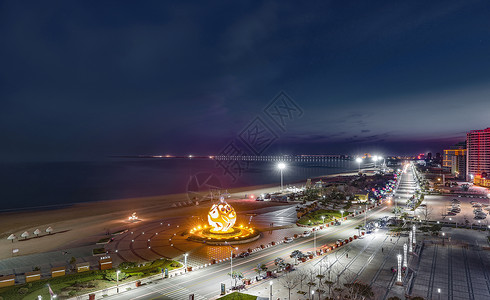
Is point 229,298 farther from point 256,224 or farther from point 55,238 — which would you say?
point 55,238

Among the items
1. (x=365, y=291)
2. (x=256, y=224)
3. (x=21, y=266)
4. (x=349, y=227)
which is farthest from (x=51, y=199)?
(x=365, y=291)

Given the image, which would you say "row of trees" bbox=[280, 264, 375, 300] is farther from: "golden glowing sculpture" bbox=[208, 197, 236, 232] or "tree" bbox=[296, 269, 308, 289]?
"golden glowing sculpture" bbox=[208, 197, 236, 232]

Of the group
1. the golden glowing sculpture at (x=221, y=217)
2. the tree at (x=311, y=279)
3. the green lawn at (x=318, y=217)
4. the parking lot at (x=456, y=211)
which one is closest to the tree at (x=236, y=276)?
the tree at (x=311, y=279)

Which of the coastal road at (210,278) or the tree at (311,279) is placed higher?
the tree at (311,279)

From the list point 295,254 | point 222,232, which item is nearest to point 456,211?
point 295,254

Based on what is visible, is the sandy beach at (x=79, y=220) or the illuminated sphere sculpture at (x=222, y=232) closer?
the illuminated sphere sculpture at (x=222, y=232)

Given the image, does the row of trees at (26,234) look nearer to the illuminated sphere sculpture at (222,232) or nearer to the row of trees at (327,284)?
the illuminated sphere sculpture at (222,232)

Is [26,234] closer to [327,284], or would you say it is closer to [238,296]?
[238,296]
